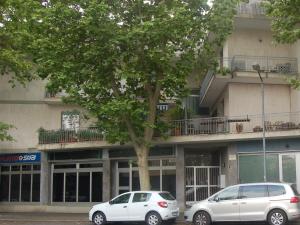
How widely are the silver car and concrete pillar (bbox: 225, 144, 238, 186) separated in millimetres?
8559

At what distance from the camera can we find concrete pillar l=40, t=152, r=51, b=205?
115 ft

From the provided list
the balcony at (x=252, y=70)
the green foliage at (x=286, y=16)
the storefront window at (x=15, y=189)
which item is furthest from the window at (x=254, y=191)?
the storefront window at (x=15, y=189)

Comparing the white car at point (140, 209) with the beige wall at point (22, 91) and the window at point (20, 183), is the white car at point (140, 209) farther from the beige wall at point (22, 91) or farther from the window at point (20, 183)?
the beige wall at point (22, 91)

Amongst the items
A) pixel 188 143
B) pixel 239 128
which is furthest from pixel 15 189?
pixel 239 128

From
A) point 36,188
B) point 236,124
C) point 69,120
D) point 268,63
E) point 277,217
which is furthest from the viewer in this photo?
point 69,120

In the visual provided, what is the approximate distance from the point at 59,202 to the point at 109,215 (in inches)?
501

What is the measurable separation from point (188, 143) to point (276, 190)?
11255mm

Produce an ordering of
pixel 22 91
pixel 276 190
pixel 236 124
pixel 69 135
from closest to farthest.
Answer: pixel 276 190 → pixel 236 124 → pixel 69 135 → pixel 22 91

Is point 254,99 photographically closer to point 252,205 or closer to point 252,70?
point 252,70

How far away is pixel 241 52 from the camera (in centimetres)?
3147

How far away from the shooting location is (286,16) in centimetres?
2092

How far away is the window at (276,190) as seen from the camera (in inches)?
788

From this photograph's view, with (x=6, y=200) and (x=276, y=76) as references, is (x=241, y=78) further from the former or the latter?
(x=6, y=200)

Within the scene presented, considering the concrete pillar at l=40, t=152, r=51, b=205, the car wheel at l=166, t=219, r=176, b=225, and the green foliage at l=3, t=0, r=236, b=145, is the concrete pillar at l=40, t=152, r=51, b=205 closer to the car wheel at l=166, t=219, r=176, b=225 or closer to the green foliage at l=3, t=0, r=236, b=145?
the green foliage at l=3, t=0, r=236, b=145
